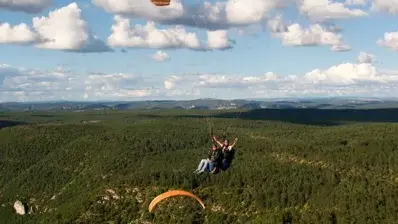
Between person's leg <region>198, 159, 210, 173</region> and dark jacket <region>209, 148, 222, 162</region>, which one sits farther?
person's leg <region>198, 159, 210, 173</region>

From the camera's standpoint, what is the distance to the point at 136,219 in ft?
596

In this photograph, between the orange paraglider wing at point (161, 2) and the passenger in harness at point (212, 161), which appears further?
the passenger in harness at point (212, 161)

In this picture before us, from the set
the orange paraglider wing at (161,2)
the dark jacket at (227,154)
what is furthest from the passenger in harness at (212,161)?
the orange paraglider wing at (161,2)

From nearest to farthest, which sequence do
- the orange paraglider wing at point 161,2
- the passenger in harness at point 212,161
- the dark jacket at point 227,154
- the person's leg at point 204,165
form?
the orange paraglider wing at point 161,2 → the passenger in harness at point 212,161 → the person's leg at point 204,165 → the dark jacket at point 227,154

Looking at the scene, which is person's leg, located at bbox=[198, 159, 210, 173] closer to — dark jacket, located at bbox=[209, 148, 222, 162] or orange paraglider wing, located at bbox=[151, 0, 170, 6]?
dark jacket, located at bbox=[209, 148, 222, 162]

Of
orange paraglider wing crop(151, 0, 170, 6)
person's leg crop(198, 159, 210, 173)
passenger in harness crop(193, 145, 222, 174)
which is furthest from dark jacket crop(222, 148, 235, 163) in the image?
orange paraglider wing crop(151, 0, 170, 6)

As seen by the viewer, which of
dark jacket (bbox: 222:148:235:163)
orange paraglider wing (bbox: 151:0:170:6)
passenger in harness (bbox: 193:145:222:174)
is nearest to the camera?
orange paraglider wing (bbox: 151:0:170:6)

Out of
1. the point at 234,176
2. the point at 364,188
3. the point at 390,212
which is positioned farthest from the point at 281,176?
the point at 390,212

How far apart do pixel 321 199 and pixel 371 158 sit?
38505 mm

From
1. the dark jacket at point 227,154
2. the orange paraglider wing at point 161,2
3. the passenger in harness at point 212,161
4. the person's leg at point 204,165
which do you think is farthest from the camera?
the dark jacket at point 227,154

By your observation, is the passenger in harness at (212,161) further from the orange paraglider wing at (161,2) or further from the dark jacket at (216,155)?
the orange paraglider wing at (161,2)

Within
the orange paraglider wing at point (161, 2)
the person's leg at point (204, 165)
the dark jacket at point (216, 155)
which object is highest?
the orange paraglider wing at point (161, 2)

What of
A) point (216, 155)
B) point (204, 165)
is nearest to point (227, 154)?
point (216, 155)

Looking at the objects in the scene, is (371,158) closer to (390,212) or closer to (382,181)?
(382,181)
